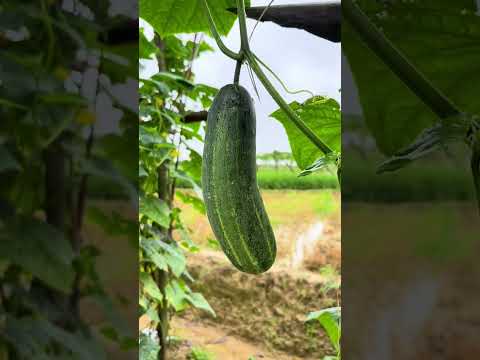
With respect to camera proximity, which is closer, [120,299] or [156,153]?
[120,299]

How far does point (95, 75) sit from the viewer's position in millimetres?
462

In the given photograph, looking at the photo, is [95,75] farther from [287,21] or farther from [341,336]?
[341,336]

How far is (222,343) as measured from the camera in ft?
6.83

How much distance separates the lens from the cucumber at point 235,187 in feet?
1.21

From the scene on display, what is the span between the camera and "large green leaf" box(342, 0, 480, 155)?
1.11ft

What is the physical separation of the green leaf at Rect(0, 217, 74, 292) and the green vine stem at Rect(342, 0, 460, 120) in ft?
0.76

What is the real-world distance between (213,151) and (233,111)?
0.03 metres

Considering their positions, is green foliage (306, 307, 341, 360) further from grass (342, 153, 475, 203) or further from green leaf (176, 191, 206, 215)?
green leaf (176, 191, 206, 215)

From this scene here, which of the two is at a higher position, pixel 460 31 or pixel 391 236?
pixel 460 31

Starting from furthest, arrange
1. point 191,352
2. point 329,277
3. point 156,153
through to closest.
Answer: point 329,277
point 191,352
point 156,153

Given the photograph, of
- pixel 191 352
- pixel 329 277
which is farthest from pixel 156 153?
pixel 329 277

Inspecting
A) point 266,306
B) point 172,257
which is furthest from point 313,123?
point 266,306

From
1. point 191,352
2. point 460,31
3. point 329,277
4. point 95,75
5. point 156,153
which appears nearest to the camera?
point 460,31

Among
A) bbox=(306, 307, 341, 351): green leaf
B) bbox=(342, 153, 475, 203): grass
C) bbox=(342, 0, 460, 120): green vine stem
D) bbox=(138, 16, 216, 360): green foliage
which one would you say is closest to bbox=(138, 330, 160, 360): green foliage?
bbox=(138, 16, 216, 360): green foliage
